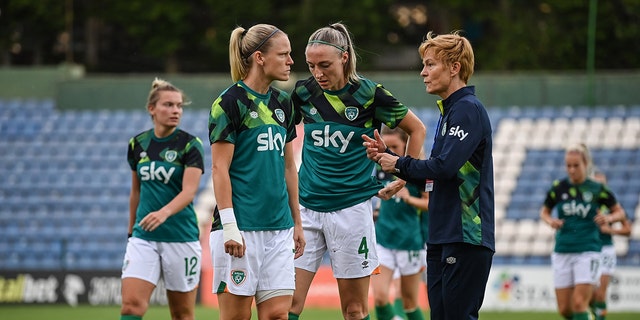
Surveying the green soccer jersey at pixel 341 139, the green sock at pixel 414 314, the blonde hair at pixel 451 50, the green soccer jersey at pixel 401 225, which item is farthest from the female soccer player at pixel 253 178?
the green soccer jersey at pixel 401 225

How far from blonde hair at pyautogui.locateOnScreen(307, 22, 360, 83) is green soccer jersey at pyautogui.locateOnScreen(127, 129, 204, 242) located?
1.68 m

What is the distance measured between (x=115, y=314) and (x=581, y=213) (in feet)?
24.0

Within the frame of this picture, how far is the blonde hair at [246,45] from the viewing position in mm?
6363

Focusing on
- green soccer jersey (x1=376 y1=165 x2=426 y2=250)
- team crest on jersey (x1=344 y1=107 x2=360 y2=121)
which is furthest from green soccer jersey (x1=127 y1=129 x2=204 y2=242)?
green soccer jersey (x1=376 y1=165 x2=426 y2=250)

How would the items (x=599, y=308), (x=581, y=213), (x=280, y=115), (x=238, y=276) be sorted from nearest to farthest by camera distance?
(x=238, y=276) → (x=280, y=115) → (x=581, y=213) → (x=599, y=308)

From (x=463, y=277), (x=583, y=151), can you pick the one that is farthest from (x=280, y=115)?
(x=583, y=151)

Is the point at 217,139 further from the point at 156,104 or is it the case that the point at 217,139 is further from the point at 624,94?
the point at 624,94

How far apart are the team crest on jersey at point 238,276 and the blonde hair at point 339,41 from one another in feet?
5.62

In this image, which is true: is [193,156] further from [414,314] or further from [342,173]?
[414,314]

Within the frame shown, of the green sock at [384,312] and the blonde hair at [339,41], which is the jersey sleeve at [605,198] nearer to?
the green sock at [384,312]

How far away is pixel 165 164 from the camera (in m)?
8.16

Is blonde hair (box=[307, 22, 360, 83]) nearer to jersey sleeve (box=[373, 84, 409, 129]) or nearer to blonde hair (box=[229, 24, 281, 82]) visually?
jersey sleeve (box=[373, 84, 409, 129])

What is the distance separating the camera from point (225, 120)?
6.21 metres

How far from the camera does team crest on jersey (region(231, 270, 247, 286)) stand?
6.27 meters
